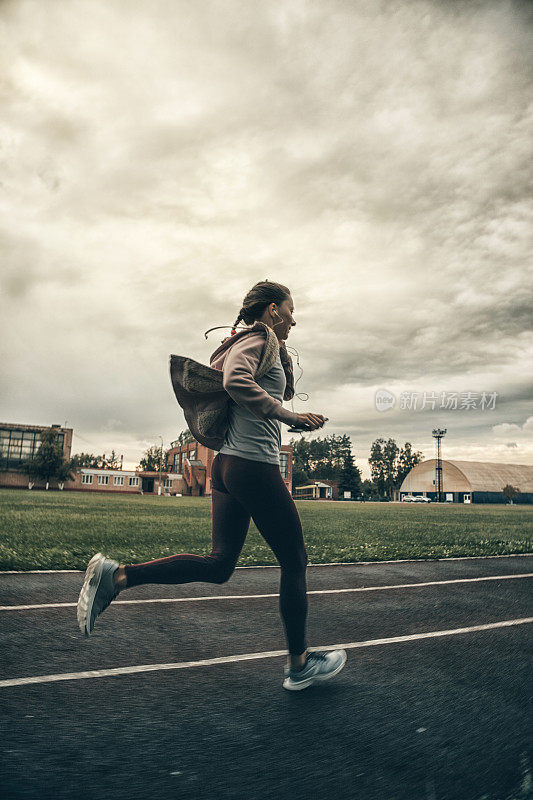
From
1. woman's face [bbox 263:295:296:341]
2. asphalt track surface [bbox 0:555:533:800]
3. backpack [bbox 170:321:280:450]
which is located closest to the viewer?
asphalt track surface [bbox 0:555:533:800]

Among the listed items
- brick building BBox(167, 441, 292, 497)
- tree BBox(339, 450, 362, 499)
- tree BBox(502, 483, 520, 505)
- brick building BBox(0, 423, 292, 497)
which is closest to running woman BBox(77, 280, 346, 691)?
brick building BBox(167, 441, 292, 497)

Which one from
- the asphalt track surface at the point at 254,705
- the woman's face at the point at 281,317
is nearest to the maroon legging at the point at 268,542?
the asphalt track surface at the point at 254,705

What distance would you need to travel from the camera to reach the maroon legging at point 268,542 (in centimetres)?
279

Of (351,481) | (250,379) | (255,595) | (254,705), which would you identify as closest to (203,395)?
(250,379)

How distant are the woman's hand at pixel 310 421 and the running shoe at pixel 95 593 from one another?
123 cm

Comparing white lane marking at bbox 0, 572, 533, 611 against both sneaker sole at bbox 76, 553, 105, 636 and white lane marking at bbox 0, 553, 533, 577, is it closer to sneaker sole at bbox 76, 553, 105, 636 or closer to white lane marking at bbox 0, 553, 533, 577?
white lane marking at bbox 0, 553, 533, 577

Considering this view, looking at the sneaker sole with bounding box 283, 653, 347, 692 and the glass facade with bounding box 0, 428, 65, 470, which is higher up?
the glass facade with bounding box 0, 428, 65, 470

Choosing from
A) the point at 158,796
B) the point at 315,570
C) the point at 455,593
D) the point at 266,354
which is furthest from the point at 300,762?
the point at 315,570

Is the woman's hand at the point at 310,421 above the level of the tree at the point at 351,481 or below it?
below

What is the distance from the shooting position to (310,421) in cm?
290

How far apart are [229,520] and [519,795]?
1.75m

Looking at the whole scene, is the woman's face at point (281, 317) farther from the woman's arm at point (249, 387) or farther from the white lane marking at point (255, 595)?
the white lane marking at point (255, 595)

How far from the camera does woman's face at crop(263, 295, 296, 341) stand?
3.16 m

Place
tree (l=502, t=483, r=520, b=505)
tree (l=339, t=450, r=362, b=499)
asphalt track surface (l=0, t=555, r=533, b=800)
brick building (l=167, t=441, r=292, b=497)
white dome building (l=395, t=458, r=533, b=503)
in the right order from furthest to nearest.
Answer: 1. tree (l=339, t=450, r=362, b=499)
2. white dome building (l=395, t=458, r=533, b=503)
3. tree (l=502, t=483, r=520, b=505)
4. brick building (l=167, t=441, r=292, b=497)
5. asphalt track surface (l=0, t=555, r=533, b=800)
